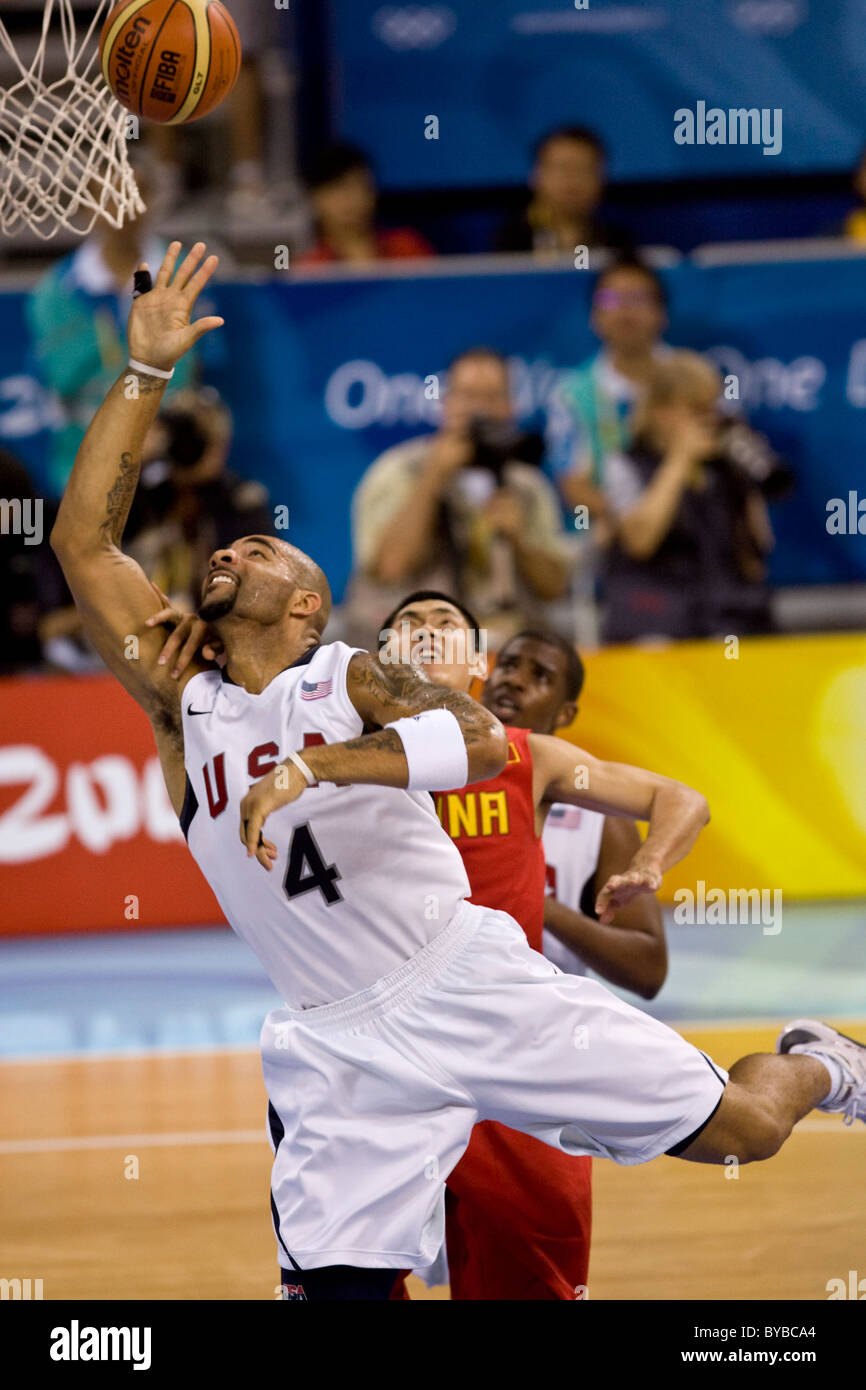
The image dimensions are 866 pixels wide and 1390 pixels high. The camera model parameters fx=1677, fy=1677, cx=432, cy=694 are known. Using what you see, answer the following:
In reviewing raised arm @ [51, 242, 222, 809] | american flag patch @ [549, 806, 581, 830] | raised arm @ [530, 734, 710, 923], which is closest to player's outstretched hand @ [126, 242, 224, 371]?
raised arm @ [51, 242, 222, 809]

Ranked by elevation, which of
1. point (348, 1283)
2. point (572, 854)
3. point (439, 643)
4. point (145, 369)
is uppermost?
point (145, 369)

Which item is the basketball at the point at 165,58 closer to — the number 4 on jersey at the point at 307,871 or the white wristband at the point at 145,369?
the white wristband at the point at 145,369

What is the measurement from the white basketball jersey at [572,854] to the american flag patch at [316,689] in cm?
193

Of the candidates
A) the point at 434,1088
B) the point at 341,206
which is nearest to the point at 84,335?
the point at 341,206

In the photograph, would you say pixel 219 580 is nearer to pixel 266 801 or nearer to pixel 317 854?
pixel 317 854

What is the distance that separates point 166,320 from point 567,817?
2.44 m

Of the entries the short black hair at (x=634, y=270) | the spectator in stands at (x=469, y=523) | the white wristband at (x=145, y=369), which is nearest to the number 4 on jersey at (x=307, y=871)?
the white wristband at (x=145, y=369)

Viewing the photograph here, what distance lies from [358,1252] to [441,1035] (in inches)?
22.1

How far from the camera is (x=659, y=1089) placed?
427cm

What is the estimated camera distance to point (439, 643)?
5.36m

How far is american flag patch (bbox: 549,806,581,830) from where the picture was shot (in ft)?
20.4

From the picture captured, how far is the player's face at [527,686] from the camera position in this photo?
19.6ft

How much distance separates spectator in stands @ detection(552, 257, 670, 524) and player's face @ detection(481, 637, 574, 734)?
465 cm
